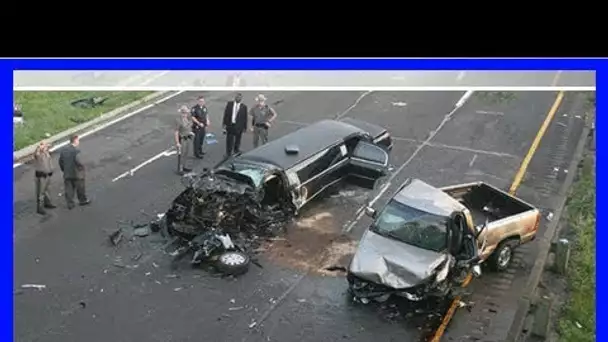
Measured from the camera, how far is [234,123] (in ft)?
41.8

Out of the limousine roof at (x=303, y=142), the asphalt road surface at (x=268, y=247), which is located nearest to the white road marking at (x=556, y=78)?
the asphalt road surface at (x=268, y=247)

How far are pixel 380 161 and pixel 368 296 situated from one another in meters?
3.33

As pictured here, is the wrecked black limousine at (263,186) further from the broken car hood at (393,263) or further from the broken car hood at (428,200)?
the broken car hood at (393,263)

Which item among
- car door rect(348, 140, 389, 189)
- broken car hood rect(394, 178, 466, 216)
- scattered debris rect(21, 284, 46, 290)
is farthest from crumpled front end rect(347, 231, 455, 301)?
scattered debris rect(21, 284, 46, 290)

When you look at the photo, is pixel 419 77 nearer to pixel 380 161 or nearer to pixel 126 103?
pixel 380 161

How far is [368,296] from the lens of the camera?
32.8 ft

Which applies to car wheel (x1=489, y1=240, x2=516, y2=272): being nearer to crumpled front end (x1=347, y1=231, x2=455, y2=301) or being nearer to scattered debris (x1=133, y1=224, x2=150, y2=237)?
crumpled front end (x1=347, y1=231, x2=455, y2=301)

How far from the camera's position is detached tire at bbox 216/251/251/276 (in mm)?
10688

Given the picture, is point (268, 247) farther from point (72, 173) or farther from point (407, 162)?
point (407, 162)

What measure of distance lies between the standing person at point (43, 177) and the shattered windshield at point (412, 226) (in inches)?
200

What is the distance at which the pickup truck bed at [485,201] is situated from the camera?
38.0 feet

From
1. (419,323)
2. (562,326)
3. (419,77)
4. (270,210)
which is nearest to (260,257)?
(270,210)

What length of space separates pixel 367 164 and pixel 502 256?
285cm

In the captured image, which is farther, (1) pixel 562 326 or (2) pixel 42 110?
(2) pixel 42 110
